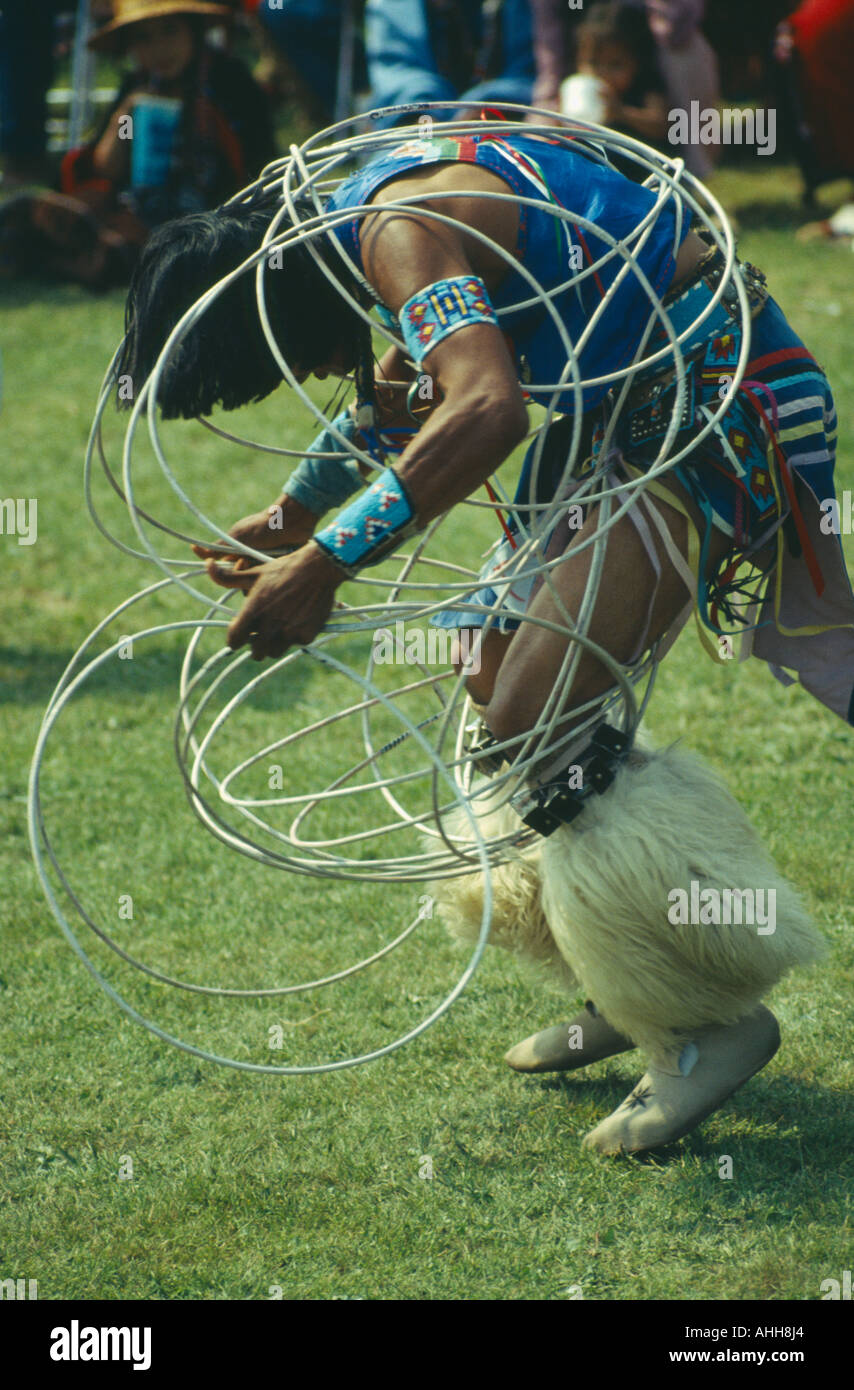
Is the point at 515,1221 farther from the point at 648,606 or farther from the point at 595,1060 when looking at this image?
the point at 648,606

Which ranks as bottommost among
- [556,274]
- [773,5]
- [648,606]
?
[648,606]

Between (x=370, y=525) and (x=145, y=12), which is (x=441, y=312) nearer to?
(x=370, y=525)

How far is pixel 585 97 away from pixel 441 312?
5.98 m

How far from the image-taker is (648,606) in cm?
214

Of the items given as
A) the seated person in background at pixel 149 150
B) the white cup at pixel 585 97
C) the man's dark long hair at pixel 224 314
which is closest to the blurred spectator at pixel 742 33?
the white cup at pixel 585 97

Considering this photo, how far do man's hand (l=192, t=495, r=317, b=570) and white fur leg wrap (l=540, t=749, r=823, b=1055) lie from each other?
68 centimetres

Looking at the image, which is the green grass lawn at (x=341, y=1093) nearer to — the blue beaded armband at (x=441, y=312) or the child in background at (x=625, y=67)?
the blue beaded armband at (x=441, y=312)

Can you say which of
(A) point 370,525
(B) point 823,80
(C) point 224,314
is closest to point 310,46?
(B) point 823,80

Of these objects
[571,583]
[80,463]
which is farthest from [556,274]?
[80,463]

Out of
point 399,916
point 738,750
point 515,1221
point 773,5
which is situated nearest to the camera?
point 515,1221

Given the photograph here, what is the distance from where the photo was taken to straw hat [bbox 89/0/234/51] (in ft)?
23.9

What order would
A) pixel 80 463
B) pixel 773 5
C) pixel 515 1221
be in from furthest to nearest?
pixel 773 5, pixel 80 463, pixel 515 1221

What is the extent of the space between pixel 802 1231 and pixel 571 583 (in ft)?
3.39

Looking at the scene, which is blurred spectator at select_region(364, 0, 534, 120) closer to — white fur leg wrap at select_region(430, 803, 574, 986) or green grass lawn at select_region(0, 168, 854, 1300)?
green grass lawn at select_region(0, 168, 854, 1300)
